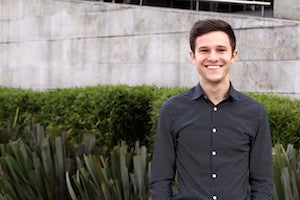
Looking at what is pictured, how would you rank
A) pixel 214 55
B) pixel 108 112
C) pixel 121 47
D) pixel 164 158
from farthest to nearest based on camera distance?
pixel 121 47
pixel 108 112
pixel 164 158
pixel 214 55

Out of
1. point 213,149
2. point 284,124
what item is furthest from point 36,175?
point 284,124

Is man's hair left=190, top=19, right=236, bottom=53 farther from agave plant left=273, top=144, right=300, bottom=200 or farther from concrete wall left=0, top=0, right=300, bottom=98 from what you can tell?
concrete wall left=0, top=0, right=300, bottom=98

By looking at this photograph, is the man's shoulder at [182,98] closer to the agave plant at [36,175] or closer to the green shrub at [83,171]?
the green shrub at [83,171]

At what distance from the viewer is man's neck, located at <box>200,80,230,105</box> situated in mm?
Answer: 2887

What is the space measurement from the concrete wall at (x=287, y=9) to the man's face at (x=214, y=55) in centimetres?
566

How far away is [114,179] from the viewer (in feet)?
13.3

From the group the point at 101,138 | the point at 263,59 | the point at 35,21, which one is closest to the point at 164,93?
the point at 101,138

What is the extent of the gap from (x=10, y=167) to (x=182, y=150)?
1.88m

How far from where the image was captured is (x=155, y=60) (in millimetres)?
9492

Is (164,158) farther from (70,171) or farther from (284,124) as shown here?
(284,124)

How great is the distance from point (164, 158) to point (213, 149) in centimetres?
23

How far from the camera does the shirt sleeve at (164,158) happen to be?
9.67 ft

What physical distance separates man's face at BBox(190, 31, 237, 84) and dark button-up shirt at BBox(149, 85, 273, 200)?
A: 0.10 meters

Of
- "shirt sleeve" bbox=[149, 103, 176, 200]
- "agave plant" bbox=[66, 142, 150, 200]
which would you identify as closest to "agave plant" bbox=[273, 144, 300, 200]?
"agave plant" bbox=[66, 142, 150, 200]
